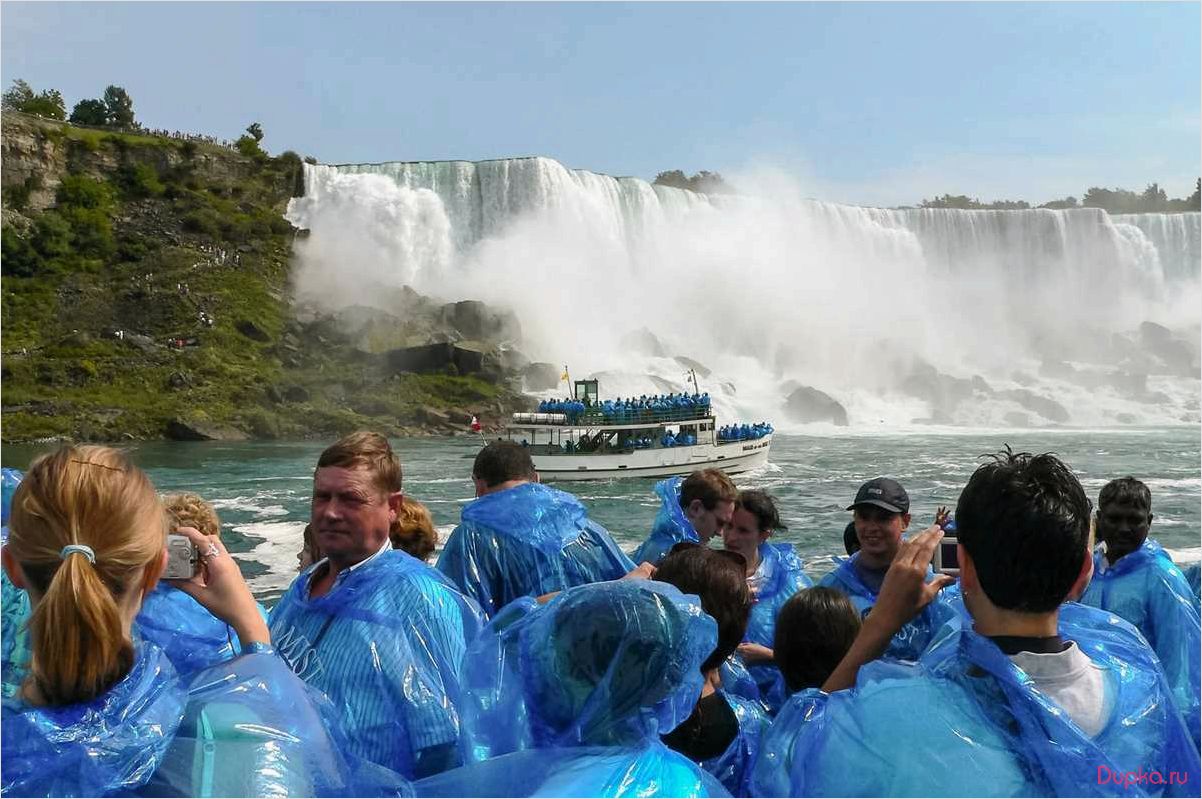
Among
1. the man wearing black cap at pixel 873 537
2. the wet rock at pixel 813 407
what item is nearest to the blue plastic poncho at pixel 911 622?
the man wearing black cap at pixel 873 537

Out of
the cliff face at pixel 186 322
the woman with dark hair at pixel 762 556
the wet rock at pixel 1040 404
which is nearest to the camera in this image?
the woman with dark hair at pixel 762 556

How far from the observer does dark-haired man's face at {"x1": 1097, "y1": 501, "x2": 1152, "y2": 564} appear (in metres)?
3.31

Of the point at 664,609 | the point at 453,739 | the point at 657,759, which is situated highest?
the point at 664,609

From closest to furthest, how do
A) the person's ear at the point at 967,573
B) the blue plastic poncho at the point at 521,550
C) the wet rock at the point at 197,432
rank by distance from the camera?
the person's ear at the point at 967,573
the blue plastic poncho at the point at 521,550
the wet rock at the point at 197,432

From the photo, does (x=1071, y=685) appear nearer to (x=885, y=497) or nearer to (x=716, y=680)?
(x=716, y=680)

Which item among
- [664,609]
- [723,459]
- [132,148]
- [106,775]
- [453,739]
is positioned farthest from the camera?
[132,148]

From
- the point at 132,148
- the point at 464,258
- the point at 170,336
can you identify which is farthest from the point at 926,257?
the point at 132,148

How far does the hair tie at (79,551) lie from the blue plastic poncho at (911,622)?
2037 mm

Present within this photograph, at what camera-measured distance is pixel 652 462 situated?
26453 millimetres

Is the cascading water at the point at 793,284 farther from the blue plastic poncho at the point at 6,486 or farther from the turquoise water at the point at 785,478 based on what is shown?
the blue plastic poncho at the point at 6,486

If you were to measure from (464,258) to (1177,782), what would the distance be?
49739 millimetres

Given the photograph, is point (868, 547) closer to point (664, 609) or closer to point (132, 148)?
point (664, 609)

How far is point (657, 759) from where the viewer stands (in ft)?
5.40

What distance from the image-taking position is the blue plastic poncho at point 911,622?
3.02 m
